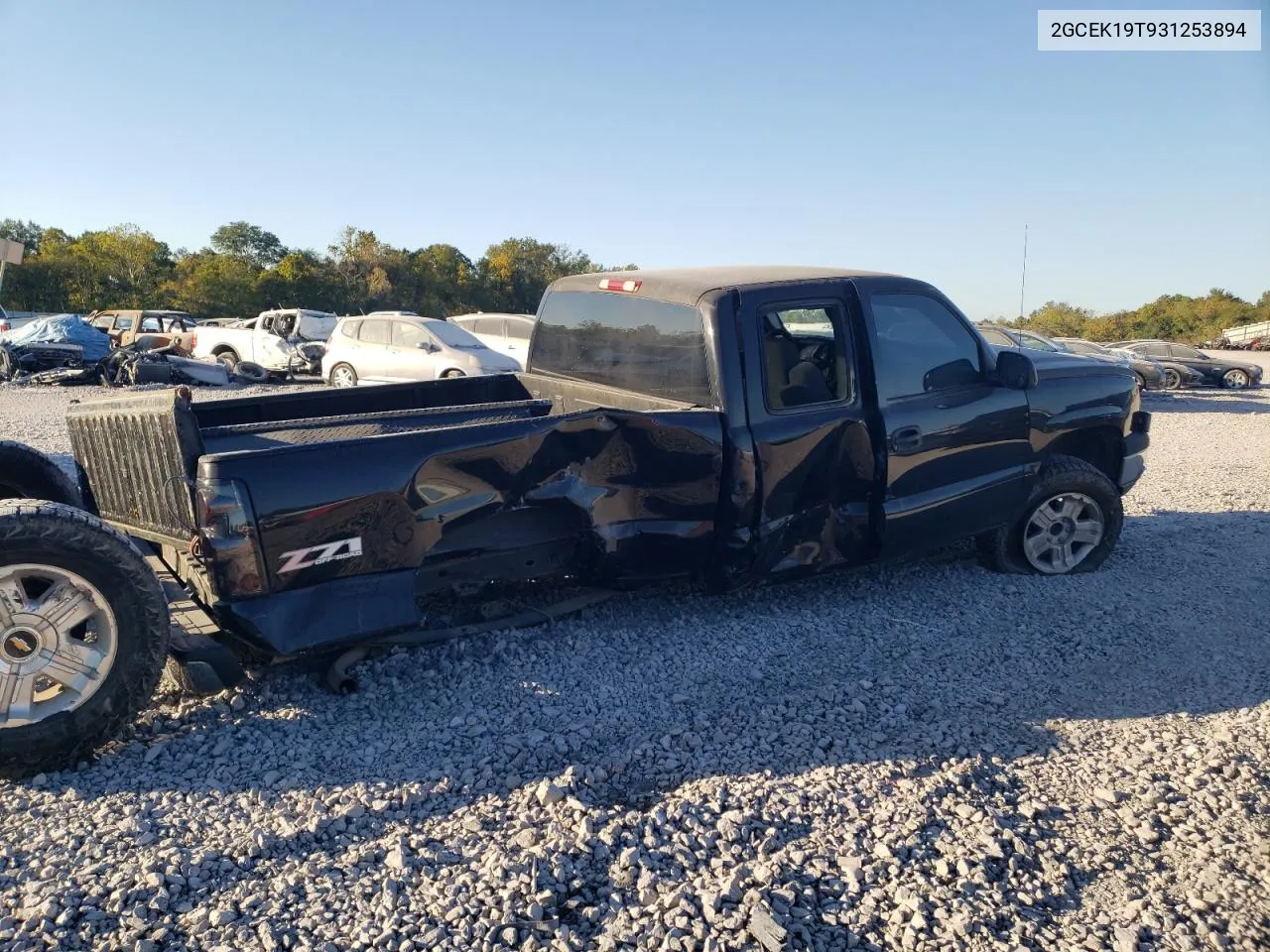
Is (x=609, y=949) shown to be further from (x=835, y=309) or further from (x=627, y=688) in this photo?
(x=835, y=309)

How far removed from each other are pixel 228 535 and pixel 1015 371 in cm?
412

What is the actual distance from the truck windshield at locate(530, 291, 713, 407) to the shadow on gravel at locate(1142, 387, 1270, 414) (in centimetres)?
1574

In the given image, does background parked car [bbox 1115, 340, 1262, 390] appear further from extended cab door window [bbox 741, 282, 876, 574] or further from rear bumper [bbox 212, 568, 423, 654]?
rear bumper [bbox 212, 568, 423, 654]

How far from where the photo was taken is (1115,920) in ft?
8.24

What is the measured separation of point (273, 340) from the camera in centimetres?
2103

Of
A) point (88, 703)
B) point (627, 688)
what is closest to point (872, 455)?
point (627, 688)

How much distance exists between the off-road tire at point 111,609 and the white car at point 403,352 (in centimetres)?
1222

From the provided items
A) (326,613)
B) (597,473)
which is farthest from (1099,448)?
(326,613)

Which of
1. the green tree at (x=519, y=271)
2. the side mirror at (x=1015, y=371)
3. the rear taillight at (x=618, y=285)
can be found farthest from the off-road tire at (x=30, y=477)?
→ the green tree at (x=519, y=271)

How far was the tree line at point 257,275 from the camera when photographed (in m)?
42.7

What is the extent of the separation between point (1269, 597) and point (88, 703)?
5.92 m

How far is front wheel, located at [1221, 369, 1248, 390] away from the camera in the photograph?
2436 centimetres

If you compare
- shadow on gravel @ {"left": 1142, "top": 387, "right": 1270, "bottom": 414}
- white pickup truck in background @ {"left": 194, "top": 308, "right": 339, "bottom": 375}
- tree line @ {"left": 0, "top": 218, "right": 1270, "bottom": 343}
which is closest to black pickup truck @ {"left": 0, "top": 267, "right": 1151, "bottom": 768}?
shadow on gravel @ {"left": 1142, "top": 387, "right": 1270, "bottom": 414}

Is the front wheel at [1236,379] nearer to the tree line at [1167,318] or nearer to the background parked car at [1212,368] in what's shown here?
the background parked car at [1212,368]
